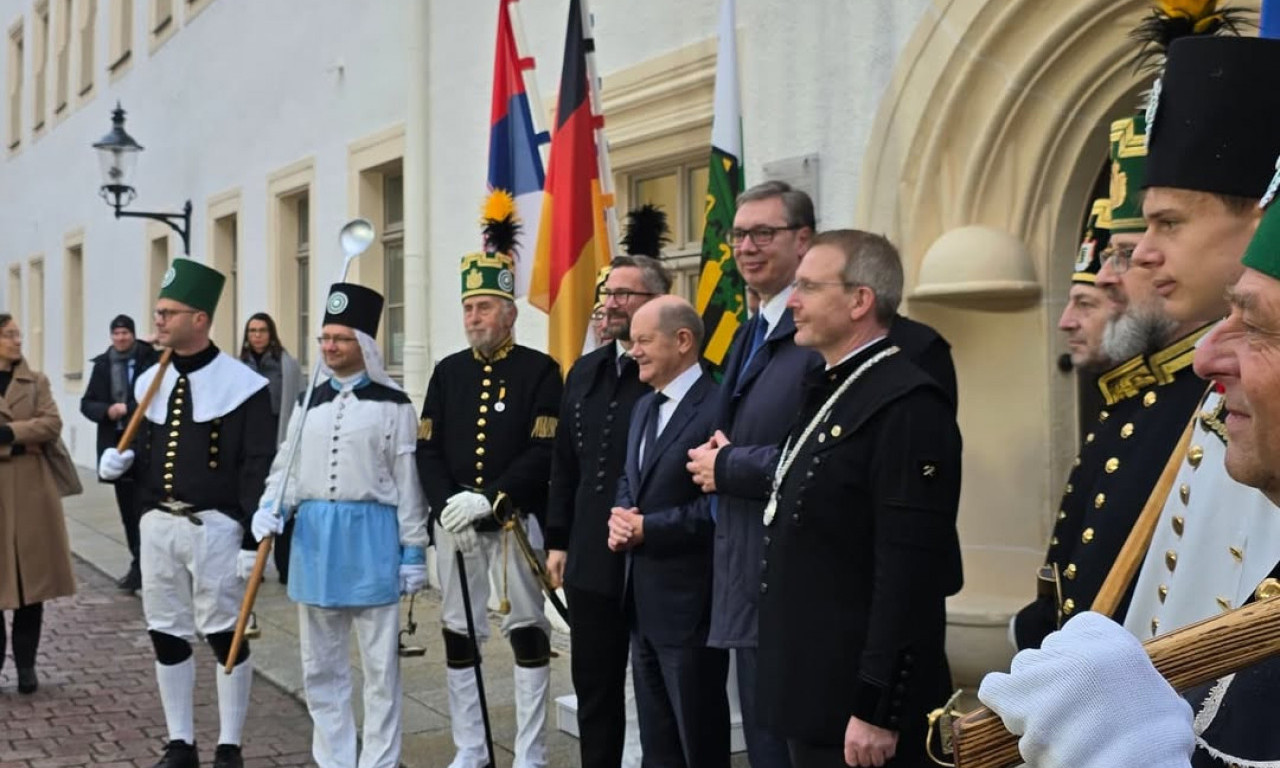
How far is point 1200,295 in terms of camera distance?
1883 millimetres

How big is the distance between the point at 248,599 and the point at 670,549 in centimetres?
203

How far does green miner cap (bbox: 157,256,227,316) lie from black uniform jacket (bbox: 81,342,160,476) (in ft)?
15.9

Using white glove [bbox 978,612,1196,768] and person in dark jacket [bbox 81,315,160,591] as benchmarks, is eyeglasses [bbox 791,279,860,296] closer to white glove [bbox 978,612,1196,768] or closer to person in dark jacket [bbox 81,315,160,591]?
white glove [bbox 978,612,1196,768]

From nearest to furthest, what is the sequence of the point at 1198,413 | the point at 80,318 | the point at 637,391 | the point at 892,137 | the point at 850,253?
the point at 1198,413, the point at 850,253, the point at 637,391, the point at 892,137, the point at 80,318

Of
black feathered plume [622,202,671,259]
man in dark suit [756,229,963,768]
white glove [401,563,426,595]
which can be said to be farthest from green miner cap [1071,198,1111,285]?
white glove [401,563,426,595]

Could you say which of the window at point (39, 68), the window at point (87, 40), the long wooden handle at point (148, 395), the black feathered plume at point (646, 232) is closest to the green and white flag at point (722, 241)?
the black feathered plume at point (646, 232)

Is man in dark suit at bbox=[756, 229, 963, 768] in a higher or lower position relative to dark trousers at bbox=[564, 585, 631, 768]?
higher

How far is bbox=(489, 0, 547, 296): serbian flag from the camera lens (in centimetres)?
665

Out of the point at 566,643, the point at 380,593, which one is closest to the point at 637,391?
the point at 380,593

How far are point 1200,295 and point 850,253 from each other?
130cm

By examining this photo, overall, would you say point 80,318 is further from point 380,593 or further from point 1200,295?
point 1200,295

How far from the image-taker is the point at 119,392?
33.2 feet

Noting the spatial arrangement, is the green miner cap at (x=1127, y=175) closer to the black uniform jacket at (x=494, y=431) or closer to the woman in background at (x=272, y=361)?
the black uniform jacket at (x=494, y=431)

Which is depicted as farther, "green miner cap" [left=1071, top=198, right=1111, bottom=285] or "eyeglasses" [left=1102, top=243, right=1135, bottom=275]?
"green miner cap" [left=1071, top=198, right=1111, bottom=285]
